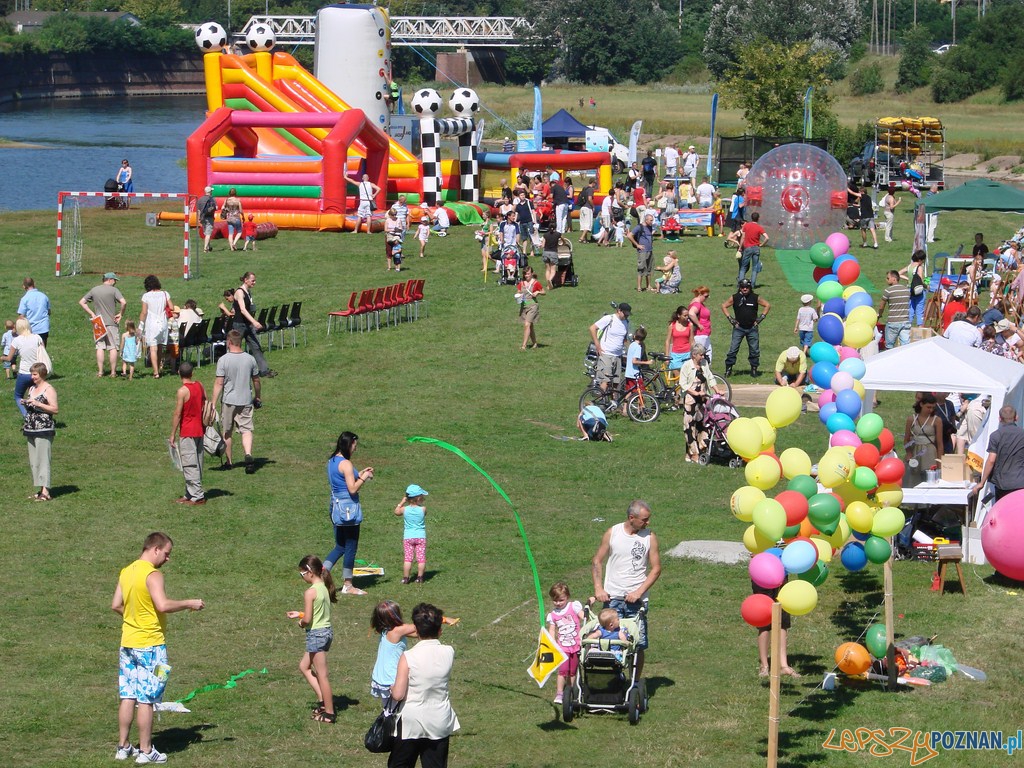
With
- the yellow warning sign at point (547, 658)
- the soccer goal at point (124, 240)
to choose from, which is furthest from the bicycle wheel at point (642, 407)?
the soccer goal at point (124, 240)

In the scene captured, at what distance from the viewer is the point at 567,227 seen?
36.2 metres

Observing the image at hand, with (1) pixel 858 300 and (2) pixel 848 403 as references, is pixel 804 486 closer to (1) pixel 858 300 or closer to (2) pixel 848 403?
(2) pixel 848 403

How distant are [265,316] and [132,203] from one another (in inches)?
691

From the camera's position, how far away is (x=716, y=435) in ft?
60.7

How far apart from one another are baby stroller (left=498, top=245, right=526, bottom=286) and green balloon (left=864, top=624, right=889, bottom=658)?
19.5 meters

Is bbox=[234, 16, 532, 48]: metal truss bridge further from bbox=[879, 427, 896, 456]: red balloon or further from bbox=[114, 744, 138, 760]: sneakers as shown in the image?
bbox=[114, 744, 138, 760]: sneakers

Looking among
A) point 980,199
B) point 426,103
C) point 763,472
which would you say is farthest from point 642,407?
point 426,103

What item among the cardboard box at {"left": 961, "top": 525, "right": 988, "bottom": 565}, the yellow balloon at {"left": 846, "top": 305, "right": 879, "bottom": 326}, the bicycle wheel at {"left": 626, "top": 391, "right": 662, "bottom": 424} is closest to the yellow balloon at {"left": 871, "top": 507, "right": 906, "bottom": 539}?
the yellow balloon at {"left": 846, "top": 305, "right": 879, "bottom": 326}

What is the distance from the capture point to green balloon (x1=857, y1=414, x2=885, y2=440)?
11.9 m

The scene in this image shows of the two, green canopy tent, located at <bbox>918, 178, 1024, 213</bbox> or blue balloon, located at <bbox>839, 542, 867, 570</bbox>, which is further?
green canopy tent, located at <bbox>918, 178, 1024, 213</bbox>

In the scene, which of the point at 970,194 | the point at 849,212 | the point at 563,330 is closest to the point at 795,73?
the point at 849,212

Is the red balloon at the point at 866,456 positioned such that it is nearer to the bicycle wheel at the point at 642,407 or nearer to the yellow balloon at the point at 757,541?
the yellow balloon at the point at 757,541

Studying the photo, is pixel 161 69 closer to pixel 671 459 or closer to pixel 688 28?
pixel 688 28

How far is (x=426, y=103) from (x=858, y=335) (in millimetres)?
26666
